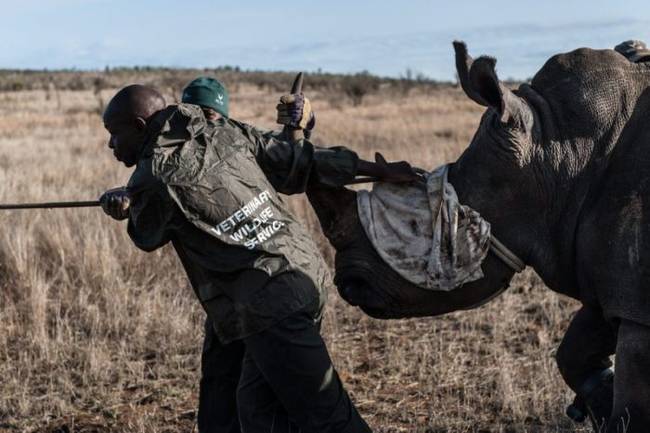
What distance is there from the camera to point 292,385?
3684 mm

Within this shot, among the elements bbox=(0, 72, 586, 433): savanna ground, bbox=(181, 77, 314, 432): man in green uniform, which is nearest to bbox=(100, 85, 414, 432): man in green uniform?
bbox=(181, 77, 314, 432): man in green uniform

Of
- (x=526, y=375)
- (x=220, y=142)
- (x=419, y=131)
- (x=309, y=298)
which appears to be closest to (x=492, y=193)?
(x=309, y=298)

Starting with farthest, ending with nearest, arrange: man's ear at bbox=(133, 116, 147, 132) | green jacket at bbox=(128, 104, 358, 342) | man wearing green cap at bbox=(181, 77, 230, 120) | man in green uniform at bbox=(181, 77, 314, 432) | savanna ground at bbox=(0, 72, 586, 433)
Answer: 1. savanna ground at bbox=(0, 72, 586, 433)
2. man wearing green cap at bbox=(181, 77, 230, 120)
3. man in green uniform at bbox=(181, 77, 314, 432)
4. man's ear at bbox=(133, 116, 147, 132)
5. green jacket at bbox=(128, 104, 358, 342)

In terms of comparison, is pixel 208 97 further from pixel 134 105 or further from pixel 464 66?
pixel 464 66

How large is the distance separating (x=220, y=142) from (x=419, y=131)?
16.2m

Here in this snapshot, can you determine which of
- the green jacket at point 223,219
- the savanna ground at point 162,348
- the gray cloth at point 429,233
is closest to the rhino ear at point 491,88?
the gray cloth at point 429,233

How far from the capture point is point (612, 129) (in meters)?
3.45

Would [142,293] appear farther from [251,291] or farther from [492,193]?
[492,193]

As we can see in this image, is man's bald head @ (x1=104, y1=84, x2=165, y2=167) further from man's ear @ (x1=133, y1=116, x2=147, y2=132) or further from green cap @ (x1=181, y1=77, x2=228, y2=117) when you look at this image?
green cap @ (x1=181, y1=77, x2=228, y2=117)

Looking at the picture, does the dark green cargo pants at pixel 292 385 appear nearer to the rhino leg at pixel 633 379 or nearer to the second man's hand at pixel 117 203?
the second man's hand at pixel 117 203

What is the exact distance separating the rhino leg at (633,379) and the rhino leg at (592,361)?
0.77m

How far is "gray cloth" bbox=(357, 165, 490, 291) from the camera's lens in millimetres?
3475

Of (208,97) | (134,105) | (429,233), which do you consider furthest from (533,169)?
(208,97)

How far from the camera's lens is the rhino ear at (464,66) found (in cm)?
351
